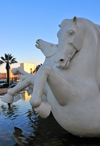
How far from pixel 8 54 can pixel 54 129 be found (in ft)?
95.5

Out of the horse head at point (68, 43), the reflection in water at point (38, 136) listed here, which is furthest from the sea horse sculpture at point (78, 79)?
the reflection in water at point (38, 136)

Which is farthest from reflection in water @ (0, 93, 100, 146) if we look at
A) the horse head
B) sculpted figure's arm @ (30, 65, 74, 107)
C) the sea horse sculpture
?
the horse head

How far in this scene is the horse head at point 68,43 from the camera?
2848 mm

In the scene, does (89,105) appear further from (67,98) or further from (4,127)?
(4,127)

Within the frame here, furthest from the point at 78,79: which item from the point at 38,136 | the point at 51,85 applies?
the point at 38,136

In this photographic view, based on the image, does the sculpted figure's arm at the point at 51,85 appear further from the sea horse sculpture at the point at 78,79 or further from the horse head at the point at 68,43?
the horse head at the point at 68,43

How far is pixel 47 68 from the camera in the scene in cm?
237

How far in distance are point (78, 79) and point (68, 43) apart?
68cm

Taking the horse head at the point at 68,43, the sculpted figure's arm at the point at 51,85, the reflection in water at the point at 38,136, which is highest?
the horse head at the point at 68,43

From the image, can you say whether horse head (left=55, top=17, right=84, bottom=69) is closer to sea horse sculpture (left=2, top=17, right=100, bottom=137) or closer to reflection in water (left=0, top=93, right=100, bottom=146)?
sea horse sculpture (left=2, top=17, right=100, bottom=137)

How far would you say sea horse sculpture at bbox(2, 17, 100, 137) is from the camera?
2729mm

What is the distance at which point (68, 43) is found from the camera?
288cm

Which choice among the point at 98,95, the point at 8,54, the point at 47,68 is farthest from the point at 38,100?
the point at 8,54

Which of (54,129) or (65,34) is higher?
(65,34)
